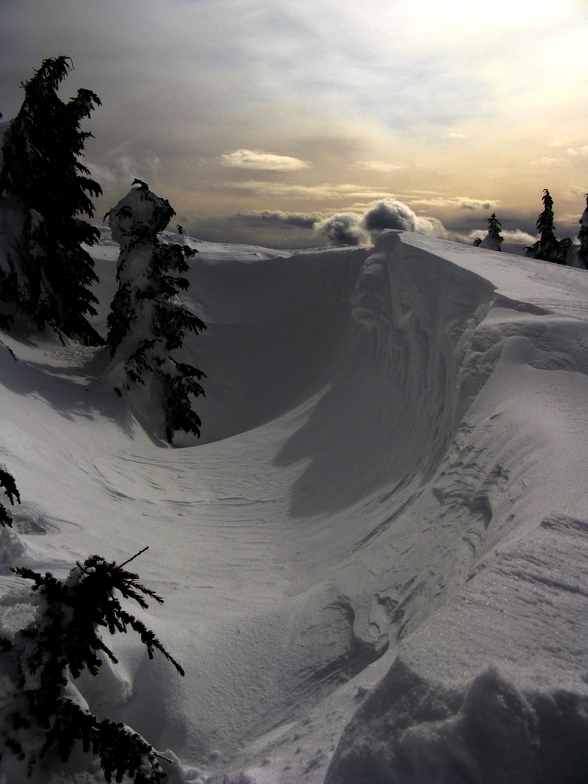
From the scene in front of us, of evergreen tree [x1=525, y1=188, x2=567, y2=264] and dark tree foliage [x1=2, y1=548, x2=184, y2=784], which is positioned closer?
dark tree foliage [x1=2, y1=548, x2=184, y2=784]

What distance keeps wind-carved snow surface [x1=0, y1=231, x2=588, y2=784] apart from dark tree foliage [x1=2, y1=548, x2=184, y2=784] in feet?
0.66

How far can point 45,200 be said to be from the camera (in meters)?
13.0

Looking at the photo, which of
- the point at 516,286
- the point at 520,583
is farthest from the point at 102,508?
the point at 516,286

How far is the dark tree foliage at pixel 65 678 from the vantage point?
2.58 meters

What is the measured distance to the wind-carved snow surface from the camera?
7.31 feet

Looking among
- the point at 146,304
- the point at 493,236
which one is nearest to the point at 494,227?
the point at 493,236

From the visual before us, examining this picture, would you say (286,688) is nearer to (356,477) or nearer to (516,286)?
(356,477)

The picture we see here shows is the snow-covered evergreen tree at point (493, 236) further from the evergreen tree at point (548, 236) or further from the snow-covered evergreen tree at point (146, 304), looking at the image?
the snow-covered evergreen tree at point (146, 304)

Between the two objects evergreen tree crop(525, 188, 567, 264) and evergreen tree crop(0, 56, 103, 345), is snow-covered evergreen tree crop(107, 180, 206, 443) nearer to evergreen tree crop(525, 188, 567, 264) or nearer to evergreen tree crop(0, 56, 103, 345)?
evergreen tree crop(0, 56, 103, 345)

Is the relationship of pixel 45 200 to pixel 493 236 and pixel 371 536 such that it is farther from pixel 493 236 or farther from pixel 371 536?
pixel 493 236

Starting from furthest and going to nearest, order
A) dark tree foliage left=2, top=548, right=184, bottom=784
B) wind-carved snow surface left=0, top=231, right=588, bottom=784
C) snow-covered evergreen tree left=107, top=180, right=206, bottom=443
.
→ snow-covered evergreen tree left=107, top=180, right=206, bottom=443, dark tree foliage left=2, top=548, right=184, bottom=784, wind-carved snow surface left=0, top=231, right=588, bottom=784

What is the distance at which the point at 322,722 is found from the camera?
2.98m

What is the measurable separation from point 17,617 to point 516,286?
25.3ft

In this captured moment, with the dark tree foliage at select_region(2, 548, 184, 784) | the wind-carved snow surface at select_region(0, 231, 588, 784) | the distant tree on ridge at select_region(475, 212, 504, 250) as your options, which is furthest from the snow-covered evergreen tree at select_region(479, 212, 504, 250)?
the dark tree foliage at select_region(2, 548, 184, 784)
